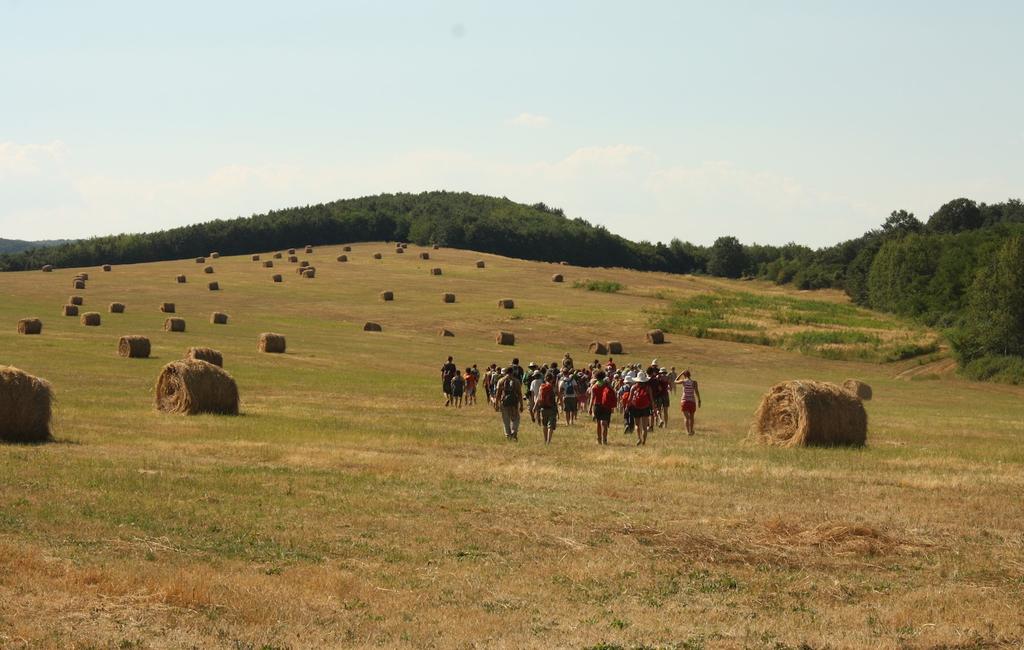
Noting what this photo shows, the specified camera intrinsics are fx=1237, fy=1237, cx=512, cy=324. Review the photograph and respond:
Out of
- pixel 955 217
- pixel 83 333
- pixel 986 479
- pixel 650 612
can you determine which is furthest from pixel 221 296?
pixel 955 217

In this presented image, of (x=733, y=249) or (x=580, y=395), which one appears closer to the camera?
(x=580, y=395)

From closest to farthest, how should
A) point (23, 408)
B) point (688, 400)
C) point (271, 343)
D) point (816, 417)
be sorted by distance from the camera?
point (23, 408)
point (816, 417)
point (688, 400)
point (271, 343)

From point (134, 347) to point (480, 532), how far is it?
33.0m

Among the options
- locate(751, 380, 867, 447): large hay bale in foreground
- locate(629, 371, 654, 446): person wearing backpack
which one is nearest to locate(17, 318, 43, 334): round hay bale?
locate(629, 371, 654, 446): person wearing backpack

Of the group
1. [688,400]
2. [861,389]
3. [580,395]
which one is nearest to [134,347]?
[580,395]

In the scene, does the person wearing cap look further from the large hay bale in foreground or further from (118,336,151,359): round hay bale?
(118,336,151,359): round hay bale

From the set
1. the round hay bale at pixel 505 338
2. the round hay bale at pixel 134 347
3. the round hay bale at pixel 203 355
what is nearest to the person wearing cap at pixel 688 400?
the round hay bale at pixel 203 355

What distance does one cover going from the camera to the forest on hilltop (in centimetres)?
6569

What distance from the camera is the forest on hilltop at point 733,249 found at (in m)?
65.7

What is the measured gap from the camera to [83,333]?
53812 mm

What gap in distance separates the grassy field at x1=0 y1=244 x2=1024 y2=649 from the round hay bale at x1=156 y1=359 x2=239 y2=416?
1.22 m

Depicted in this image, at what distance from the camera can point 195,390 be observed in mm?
29703

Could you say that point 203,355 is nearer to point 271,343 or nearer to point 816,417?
point 271,343

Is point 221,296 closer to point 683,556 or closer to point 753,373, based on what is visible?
point 753,373
